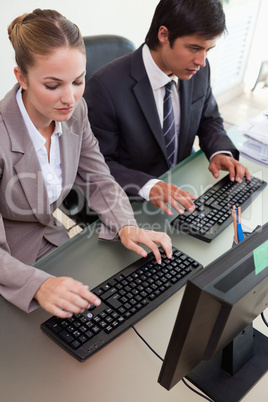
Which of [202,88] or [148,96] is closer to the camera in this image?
[148,96]

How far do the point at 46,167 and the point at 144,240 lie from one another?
0.37m

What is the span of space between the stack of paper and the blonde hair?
2.86 feet

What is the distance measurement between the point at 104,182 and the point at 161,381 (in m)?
0.72

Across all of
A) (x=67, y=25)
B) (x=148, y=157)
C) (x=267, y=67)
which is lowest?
(x=267, y=67)

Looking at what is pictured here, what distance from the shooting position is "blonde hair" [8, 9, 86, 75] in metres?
0.98

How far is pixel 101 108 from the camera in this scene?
1550 mm

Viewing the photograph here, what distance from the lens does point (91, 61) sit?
174 cm

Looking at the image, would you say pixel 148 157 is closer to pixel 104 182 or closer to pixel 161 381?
pixel 104 182

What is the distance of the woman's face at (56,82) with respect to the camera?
3.23 ft

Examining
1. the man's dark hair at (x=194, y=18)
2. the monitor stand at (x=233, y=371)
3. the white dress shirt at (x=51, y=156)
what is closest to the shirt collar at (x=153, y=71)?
the man's dark hair at (x=194, y=18)

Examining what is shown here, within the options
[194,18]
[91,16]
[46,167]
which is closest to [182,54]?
[194,18]

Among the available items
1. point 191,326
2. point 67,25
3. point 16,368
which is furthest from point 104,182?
point 191,326

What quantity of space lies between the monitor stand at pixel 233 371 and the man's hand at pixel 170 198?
18.3 inches

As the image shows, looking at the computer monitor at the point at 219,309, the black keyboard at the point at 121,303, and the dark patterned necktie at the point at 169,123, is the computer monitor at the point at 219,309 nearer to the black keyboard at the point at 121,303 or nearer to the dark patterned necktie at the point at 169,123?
the black keyboard at the point at 121,303
